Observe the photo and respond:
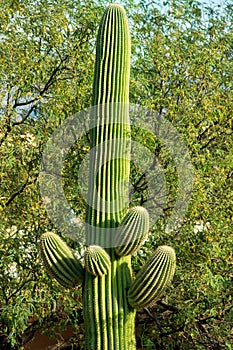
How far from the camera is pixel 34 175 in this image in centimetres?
678

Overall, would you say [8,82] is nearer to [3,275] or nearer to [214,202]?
[3,275]

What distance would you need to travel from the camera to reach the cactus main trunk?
466cm

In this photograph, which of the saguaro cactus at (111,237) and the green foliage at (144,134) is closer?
the saguaro cactus at (111,237)

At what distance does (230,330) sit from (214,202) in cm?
122

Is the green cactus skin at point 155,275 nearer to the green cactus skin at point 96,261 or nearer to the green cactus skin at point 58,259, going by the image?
the green cactus skin at point 96,261

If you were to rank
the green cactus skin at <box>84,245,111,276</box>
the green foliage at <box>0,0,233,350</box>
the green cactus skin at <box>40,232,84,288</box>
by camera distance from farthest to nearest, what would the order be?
the green foliage at <box>0,0,233,350</box>, the green cactus skin at <box>40,232,84,288</box>, the green cactus skin at <box>84,245,111,276</box>

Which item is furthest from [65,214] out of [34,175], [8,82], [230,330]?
[230,330]

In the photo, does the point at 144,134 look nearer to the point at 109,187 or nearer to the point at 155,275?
the point at 109,187

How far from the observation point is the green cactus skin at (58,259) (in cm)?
459

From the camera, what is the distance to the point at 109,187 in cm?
482

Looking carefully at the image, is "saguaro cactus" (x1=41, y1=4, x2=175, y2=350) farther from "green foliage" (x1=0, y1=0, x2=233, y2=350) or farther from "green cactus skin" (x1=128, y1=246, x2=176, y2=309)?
"green foliage" (x1=0, y1=0, x2=233, y2=350)

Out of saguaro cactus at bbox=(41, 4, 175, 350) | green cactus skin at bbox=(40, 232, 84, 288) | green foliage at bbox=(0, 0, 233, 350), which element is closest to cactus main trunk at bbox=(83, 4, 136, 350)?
saguaro cactus at bbox=(41, 4, 175, 350)

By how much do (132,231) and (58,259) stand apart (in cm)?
52

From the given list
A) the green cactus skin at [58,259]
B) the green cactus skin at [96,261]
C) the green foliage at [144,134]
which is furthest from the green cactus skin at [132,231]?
the green foliage at [144,134]
